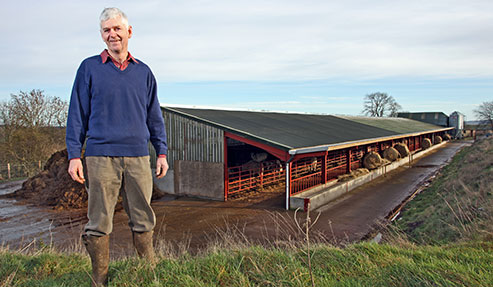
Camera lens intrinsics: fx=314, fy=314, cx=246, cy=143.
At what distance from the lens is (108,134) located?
2.71m

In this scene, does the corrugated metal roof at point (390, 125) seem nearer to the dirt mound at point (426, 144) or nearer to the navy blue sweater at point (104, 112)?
the dirt mound at point (426, 144)

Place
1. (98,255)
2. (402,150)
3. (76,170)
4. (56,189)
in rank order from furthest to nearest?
(402,150)
(56,189)
(98,255)
(76,170)

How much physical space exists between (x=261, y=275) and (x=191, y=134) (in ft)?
40.1

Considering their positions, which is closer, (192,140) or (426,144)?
(192,140)

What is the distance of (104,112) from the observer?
271 cm

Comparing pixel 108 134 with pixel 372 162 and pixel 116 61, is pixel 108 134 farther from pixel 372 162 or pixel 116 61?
pixel 372 162

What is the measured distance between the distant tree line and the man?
2423 centimetres

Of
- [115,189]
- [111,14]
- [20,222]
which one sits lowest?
[20,222]

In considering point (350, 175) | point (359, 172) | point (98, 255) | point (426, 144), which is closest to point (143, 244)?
point (98, 255)

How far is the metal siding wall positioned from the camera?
1398 cm

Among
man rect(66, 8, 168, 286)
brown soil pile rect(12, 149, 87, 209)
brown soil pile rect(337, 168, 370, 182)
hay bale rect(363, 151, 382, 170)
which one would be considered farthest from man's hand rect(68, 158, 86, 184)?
hay bale rect(363, 151, 382, 170)

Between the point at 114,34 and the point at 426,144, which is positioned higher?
the point at 114,34

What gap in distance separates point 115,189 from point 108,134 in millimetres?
499

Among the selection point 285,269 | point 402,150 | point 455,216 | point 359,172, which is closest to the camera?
point 285,269
